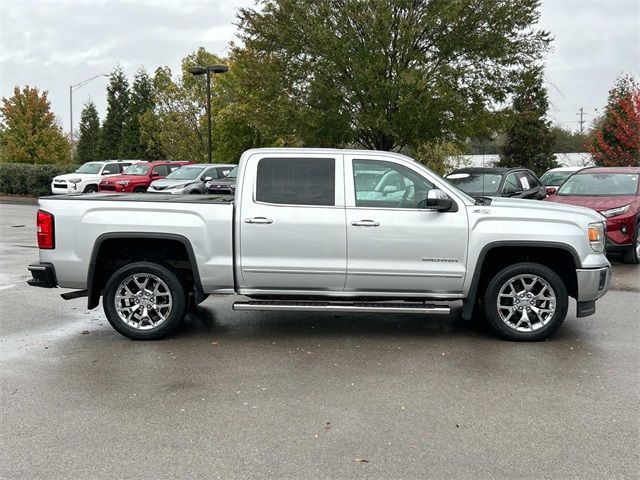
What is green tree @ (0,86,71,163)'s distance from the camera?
39.3 meters

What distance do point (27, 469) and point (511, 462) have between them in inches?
112

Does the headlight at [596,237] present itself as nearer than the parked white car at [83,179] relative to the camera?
Yes

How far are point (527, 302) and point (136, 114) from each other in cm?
4565

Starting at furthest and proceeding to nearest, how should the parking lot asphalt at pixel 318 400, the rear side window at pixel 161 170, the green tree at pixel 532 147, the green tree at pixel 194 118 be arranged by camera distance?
the green tree at pixel 532 147 < the green tree at pixel 194 118 < the rear side window at pixel 161 170 < the parking lot asphalt at pixel 318 400

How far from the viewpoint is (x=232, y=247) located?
629cm

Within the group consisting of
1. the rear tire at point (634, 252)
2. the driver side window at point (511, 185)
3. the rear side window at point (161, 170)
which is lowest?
the rear tire at point (634, 252)

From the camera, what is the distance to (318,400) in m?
4.79

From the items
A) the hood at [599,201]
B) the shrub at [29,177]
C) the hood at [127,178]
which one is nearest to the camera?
the hood at [599,201]

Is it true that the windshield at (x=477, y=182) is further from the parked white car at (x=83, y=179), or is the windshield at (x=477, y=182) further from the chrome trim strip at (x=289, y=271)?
the parked white car at (x=83, y=179)

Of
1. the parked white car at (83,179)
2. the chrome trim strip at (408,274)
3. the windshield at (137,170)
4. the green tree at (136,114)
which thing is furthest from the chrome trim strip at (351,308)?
the green tree at (136,114)

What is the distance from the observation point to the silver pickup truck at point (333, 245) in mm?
6242

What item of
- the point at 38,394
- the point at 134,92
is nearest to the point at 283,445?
the point at 38,394

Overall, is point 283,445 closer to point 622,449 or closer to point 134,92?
point 622,449

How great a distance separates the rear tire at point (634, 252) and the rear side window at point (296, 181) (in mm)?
7490
